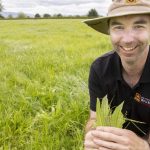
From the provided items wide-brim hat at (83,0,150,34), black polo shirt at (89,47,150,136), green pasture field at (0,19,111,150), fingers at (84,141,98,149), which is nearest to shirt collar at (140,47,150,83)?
black polo shirt at (89,47,150,136)

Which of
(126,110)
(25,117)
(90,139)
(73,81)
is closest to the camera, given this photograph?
(90,139)

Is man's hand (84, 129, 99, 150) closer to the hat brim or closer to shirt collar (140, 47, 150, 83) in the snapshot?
shirt collar (140, 47, 150, 83)

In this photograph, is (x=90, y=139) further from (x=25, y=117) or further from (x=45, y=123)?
(x=25, y=117)

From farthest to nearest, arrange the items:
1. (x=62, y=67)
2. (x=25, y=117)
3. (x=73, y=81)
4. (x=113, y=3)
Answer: (x=62, y=67) → (x=73, y=81) → (x=25, y=117) → (x=113, y=3)

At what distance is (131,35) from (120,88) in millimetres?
480

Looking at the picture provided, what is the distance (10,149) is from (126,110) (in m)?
1.27

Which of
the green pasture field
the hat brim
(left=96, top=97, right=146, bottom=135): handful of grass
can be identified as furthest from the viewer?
the green pasture field

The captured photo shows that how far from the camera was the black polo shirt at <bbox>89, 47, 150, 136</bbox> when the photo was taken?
277 centimetres

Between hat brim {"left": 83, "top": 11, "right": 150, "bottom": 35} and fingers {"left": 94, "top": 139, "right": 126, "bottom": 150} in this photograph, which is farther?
hat brim {"left": 83, "top": 11, "right": 150, "bottom": 35}

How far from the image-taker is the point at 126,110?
286cm

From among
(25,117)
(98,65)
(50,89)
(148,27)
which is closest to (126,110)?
(98,65)

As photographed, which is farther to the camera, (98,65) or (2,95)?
(2,95)

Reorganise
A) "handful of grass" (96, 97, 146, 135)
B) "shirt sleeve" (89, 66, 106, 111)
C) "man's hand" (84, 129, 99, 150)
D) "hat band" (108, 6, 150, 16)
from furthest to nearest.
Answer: "shirt sleeve" (89, 66, 106, 111), "hat band" (108, 6, 150, 16), "man's hand" (84, 129, 99, 150), "handful of grass" (96, 97, 146, 135)

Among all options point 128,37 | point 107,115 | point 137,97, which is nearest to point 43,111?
point 137,97
